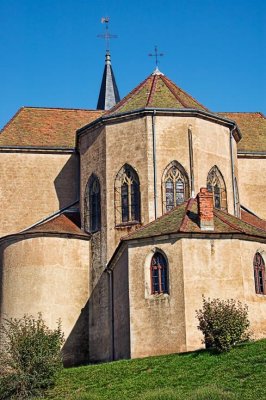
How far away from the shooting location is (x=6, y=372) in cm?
3083

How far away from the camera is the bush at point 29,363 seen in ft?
97.7

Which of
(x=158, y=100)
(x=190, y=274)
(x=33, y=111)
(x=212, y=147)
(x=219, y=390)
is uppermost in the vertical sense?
(x=33, y=111)

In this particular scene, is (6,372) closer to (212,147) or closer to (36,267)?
(36,267)

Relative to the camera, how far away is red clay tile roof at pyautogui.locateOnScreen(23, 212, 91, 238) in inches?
1587

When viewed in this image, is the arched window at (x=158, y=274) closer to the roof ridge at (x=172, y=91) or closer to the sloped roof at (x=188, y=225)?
the sloped roof at (x=188, y=225)

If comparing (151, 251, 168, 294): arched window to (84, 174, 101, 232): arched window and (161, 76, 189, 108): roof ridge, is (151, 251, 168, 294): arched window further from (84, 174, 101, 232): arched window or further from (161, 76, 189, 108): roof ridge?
(161, 76, 189, 108): roof ridge

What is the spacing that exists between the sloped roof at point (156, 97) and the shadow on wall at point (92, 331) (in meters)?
8.82

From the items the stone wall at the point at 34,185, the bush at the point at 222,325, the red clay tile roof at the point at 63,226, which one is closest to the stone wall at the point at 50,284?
the red clay tile roof at the point at 63,226

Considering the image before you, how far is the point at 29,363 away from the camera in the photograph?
30.5 m

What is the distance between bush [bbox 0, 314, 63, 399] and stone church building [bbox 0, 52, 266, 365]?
3621mm

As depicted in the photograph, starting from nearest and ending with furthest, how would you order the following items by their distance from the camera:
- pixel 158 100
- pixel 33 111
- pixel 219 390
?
pixel 219 390 → pixel 158 100 → pixel 33 111

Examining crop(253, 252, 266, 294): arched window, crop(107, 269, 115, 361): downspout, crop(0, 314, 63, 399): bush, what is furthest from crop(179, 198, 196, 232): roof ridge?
crop(0, 314, 63, 399): bush

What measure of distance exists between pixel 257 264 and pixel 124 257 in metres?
5.67

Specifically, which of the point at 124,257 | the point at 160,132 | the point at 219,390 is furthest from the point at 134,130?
the point at 219,390
